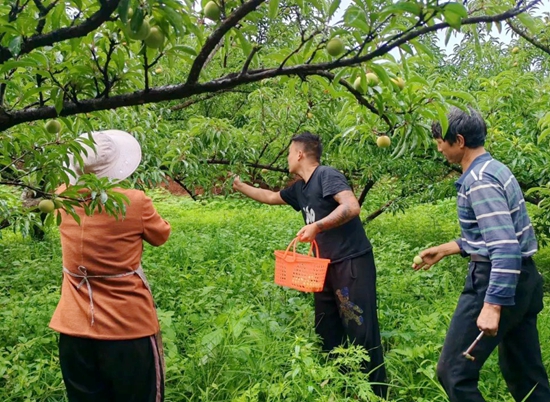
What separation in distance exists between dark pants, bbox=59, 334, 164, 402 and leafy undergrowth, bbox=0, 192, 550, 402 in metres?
0.48

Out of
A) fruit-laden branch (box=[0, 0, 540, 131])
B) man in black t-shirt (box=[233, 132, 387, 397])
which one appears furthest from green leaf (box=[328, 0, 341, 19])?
man in black t-shirt (box=[233, 132, 387, 397])

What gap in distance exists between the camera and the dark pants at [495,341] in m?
1.89

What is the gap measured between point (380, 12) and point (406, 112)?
0.54 m

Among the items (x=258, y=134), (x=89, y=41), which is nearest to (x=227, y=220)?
(x=258, y=134)

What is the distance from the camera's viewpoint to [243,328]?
2896 millimetres

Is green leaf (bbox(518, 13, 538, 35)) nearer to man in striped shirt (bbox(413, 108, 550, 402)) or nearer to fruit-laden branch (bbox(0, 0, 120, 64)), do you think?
man in striped shirt (bbox(413, 108, 550, 402))

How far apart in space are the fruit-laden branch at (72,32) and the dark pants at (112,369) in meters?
1.04

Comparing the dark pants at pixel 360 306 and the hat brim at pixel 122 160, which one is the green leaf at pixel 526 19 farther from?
the dark pants at pixel 360 306

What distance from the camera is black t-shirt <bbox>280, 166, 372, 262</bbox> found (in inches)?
105

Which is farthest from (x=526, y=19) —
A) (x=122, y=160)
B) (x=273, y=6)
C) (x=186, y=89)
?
(x=122, y=160)

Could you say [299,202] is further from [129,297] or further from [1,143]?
[1,143]

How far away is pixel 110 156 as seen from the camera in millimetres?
1932

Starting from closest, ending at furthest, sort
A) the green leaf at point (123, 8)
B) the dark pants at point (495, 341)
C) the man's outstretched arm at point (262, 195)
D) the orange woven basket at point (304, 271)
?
the green leaf at point (123, 8), the dark pants at point (495, 341), the orange woven basket at point (304, 271), the man's outstretched arm at point (262, 195)

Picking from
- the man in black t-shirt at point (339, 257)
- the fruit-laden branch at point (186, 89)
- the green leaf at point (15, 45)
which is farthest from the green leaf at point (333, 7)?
the man in black t-shirt at point (339, 257)
